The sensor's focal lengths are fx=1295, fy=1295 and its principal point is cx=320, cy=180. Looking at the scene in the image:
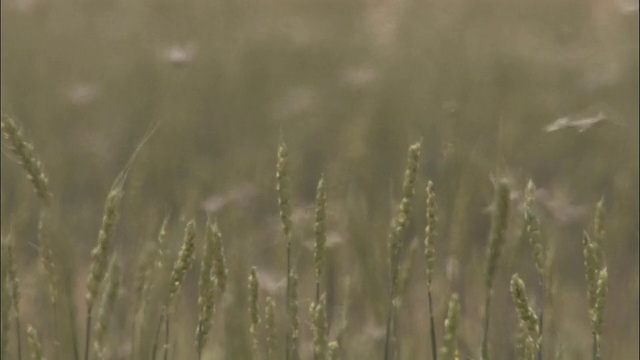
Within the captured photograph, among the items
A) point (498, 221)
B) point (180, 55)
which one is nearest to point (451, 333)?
point (498, 221)

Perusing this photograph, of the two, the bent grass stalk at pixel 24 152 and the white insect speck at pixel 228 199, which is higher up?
the white insect speck at pixel 228 199

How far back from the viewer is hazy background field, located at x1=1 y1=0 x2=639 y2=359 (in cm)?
143

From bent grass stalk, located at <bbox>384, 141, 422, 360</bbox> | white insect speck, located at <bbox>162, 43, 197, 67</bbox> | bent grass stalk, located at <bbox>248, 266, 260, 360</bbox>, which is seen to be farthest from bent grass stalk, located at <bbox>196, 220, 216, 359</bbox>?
white insect speck, located at <bbox>162, 43, 197, 67</bbox>

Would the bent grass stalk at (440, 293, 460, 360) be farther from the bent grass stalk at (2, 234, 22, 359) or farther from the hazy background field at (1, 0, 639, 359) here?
the bent grass stalk at (2, 234, 22, 359)

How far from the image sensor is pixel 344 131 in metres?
2.18

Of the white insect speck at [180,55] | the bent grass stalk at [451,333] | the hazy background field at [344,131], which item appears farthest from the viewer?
the hazy background field at [344,131]

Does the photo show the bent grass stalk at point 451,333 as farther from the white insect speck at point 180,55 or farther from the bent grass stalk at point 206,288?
the white insect speck at point 180,55

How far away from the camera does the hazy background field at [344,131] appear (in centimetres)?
143

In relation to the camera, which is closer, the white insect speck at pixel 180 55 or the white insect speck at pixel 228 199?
the white insect speck at pixel 228 199

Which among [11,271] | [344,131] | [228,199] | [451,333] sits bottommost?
[451,333]

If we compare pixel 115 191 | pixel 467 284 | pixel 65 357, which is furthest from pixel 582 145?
pixel 115 191

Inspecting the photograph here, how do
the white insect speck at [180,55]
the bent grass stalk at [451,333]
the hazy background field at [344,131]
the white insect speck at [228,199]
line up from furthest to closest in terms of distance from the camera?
1. the hazy background field at [344,131]
2. the white insect speck at [180,55]
3. the white insect speck at [228,199]
4. the bent grass stalk at [451,333]

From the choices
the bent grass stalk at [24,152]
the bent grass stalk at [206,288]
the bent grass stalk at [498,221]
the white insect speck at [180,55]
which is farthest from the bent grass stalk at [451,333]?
the white insect speck at [180,55]

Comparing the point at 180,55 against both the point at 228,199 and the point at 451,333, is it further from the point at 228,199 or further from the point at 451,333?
the point at 451,333
